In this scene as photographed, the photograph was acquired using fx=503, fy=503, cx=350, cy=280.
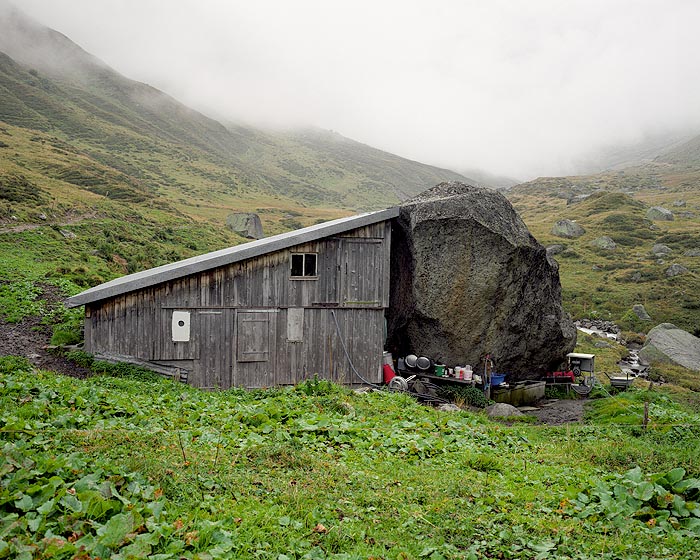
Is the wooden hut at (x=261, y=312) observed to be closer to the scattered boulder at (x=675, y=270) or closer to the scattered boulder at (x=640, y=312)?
the scattered boulder at (x=640, y=312)

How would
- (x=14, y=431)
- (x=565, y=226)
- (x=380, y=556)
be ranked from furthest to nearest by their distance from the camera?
1. (x=565, y=226)
2. (x=14, y=431)
3. (x=380, y=556)

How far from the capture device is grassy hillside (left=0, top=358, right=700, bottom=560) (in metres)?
6.13

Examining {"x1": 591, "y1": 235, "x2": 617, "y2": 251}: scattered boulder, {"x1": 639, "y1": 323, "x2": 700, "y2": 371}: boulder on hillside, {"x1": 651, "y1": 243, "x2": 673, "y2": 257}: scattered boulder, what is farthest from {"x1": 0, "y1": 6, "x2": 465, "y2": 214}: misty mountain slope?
{"x1": 639, "y1": 323, "x2": 700, "y2": 371}: boulder on hillside

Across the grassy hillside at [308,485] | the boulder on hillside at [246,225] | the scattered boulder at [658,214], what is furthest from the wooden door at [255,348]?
the scattered boulder at [658,214]

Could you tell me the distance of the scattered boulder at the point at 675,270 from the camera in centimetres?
A: 5711

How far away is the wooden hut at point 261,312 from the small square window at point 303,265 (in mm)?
41

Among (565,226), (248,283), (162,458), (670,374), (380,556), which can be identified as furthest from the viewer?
(565,226)

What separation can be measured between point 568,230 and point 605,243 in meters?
7.90

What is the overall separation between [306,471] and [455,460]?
11.6 feet

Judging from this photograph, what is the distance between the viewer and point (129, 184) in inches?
2862

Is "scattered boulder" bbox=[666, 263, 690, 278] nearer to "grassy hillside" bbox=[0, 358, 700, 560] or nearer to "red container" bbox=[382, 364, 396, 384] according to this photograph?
"red container" bbox=[382, 364, 396, 384]

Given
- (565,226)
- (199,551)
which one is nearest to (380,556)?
(199,551)

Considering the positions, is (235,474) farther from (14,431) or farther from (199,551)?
(14,431)

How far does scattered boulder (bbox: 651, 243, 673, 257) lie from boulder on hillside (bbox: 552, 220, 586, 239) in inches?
480
